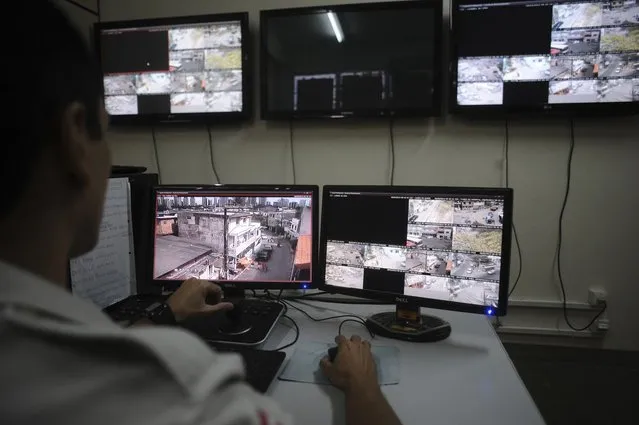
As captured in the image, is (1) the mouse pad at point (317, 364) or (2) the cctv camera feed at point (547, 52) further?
(2) the cctv camera feed at point (547, 52)

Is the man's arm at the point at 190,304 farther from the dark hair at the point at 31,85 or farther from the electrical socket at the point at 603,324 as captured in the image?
the electrical socket at the point at 603,324

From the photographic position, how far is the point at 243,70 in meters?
2.07

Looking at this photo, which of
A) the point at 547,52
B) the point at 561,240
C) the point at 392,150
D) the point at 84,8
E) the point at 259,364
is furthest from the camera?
the point at 84,8

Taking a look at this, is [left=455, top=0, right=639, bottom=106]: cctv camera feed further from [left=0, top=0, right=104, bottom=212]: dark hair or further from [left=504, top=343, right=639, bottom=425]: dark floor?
[left=0, top=0, right=104, bottom=212]: dark hair

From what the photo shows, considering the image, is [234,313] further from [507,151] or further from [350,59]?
[507,151]

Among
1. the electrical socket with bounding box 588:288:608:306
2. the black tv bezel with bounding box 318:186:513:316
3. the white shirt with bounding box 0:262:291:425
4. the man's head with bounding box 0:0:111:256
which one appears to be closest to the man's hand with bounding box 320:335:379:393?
the black tv bezel with bounding box 318:186:513:316

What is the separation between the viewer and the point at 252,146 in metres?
2.20

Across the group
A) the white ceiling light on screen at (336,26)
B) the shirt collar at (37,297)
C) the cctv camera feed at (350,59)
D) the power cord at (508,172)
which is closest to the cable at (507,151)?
the power cord at (508,172)

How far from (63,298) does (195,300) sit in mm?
802

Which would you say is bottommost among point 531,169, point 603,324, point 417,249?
point 603,324

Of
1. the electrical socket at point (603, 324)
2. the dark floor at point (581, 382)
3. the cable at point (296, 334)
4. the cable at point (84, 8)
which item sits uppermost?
the cable at point (84, 8)

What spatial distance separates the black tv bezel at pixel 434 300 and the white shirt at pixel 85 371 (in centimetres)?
87

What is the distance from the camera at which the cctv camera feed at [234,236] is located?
125 cm

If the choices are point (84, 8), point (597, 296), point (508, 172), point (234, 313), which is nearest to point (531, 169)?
point (508, 172)
